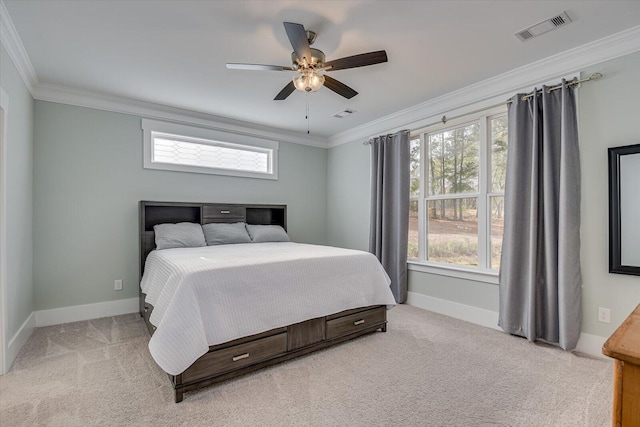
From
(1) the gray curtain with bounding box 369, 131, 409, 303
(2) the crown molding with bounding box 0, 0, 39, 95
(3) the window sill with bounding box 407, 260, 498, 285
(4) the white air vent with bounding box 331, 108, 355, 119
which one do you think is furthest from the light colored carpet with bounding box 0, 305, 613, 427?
(4) the white air vent with bounding box 331, 108, 355, 119

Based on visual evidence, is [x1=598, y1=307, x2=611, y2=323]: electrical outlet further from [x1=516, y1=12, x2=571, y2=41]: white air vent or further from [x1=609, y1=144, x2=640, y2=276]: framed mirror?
[x1=516, y1=12, x2=571, y2=41]: white air vent

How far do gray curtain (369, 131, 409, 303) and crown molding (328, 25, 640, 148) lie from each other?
0.24m

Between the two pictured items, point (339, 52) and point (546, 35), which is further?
point (339, 52)

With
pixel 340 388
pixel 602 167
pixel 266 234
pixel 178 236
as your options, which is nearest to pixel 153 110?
pixel 178 236

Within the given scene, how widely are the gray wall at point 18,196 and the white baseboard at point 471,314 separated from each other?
13.0 feet

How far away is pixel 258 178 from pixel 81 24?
2.76 m

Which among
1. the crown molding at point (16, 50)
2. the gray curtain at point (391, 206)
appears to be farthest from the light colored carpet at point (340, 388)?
the crown molding at point (16, 50)

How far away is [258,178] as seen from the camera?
472 cm

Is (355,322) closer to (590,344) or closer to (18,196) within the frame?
(590,344)

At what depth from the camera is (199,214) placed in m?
4.12

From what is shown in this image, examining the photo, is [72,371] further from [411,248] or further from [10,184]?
[411,248]

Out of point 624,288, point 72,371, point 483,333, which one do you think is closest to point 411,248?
point 483,333

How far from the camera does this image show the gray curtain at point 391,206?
4.00m

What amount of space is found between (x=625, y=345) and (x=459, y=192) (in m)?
3.00
